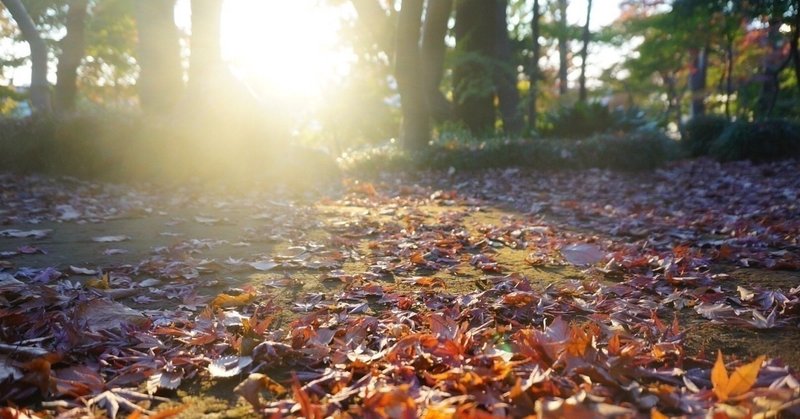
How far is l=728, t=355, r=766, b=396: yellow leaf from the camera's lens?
4.73 feet

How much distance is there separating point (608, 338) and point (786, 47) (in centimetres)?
2418

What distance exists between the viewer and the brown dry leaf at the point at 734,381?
1.44 meters

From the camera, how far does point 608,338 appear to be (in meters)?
1.93

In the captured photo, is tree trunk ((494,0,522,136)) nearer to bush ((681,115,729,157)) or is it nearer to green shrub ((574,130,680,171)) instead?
bush ((681,115,729,157))

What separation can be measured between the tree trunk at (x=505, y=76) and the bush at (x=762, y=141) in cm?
488

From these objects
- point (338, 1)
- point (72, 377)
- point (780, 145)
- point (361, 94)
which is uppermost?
point (338, 1)

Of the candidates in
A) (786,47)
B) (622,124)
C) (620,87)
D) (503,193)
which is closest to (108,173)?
(503,193)

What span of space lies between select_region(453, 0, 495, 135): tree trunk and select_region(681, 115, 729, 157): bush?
167 inches

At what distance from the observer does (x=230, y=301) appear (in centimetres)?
251

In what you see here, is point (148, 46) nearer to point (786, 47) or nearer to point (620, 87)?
point (786, 47)

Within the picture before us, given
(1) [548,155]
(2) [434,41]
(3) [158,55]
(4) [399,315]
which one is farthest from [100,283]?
(2) [434,41]

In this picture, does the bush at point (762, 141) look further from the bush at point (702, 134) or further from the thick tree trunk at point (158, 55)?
the thick tree trunk at point (158, 55)

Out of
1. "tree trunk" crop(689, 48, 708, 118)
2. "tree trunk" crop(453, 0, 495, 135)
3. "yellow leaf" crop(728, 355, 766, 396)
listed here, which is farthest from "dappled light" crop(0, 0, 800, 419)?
"tree trunk" crop(689, 48, 708, 118)

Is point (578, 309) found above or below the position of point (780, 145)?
below
